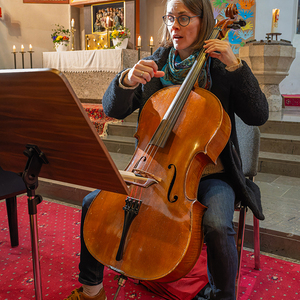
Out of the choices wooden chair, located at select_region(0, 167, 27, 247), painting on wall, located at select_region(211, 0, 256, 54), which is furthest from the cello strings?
painting on wall, located at select_region(211, 0, 256, 54)

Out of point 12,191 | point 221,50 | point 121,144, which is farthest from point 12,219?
point 121,144

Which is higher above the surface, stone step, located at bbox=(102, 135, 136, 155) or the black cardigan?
the black cardigan

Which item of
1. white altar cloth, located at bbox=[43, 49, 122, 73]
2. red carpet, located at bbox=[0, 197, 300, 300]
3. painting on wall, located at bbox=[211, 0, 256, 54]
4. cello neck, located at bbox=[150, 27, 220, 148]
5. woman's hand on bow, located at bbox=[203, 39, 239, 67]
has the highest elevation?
painting on wall, located at bbox=[211, 0, 256, 54]

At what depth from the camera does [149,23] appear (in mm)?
5945

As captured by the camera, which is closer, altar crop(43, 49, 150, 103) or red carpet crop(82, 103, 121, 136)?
red carpet crop(82, 103, 121, 136)

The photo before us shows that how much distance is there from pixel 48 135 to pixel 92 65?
415 cm

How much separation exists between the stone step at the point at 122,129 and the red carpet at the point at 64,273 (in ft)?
6.54

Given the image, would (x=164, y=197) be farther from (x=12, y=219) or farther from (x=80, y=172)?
(x=12, y=219)

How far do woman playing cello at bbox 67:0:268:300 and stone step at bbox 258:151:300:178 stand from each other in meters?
1.62

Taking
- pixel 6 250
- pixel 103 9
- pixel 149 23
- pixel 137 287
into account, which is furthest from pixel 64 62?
pixel 137 287

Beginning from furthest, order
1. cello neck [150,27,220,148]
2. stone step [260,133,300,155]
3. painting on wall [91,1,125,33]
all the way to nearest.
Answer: painting on wall [91,1,125,33] → stone step [260,133,300,155] → cello neck [150,27,220,148]

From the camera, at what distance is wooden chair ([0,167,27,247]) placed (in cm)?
161

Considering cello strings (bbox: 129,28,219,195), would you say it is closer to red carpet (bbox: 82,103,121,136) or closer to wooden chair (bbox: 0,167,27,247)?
wooden chair (bbox: 0,167,27,247)

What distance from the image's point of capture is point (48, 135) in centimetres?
79
